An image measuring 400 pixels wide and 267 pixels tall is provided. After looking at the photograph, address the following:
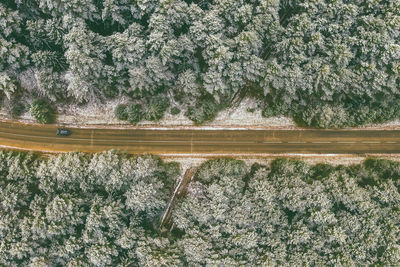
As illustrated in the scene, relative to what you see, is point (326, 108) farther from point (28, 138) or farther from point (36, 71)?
point (28, 138)

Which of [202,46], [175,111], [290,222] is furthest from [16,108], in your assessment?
[290,222]

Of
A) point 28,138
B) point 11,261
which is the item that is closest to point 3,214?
point 11,261

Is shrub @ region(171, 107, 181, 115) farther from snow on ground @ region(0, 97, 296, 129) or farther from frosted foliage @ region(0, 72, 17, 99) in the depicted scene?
frosted foliage @ region(0, 72, 17, 99)

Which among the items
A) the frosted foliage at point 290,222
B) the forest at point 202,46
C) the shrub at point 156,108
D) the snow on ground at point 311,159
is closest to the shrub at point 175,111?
the shrub at point 156,108

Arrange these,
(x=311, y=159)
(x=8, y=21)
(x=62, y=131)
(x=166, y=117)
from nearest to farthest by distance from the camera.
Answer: (x=8, y=21) → (x=62, y=131) → (x=166, y=117) → (x=311, y=159)

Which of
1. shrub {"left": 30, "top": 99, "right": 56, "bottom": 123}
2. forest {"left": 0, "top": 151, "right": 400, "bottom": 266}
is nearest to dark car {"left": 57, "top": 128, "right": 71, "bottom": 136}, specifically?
shrub {"left": 30, "top": 99, "right": 56, "bottom": 123}

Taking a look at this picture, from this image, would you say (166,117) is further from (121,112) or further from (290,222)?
(290,222)
